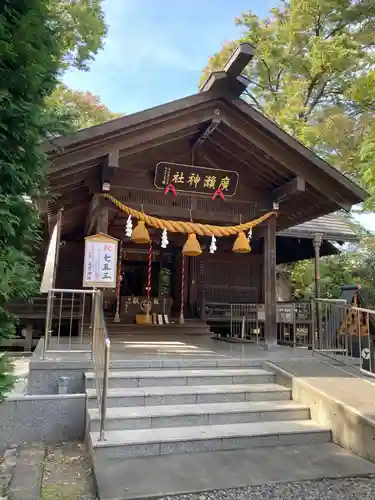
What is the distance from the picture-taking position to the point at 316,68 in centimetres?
1777

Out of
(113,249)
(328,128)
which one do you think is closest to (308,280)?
(328,128)

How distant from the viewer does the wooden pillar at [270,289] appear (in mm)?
8430

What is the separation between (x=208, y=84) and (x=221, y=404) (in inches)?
224

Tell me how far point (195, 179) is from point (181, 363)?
394 cm

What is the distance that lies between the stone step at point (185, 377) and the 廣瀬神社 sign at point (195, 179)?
3921 mm

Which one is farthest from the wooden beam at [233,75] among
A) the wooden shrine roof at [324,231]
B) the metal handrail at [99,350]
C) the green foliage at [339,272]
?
the green foliage at [339,272]

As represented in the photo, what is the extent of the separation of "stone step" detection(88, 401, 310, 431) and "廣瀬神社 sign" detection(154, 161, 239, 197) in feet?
15.1

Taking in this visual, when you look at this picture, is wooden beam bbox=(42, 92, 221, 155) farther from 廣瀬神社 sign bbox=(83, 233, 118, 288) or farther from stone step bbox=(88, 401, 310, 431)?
stone step bbox=(88, 401, 310, 431)

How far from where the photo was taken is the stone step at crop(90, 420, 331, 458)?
13.7 ft

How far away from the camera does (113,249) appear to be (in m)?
6.66

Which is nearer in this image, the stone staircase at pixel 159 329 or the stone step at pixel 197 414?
the stone step at pixel 197 414

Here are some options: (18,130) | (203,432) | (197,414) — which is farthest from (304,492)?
(18,130)

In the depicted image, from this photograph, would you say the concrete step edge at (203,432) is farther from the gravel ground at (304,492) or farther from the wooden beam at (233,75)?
the wooden beam at (233,75)

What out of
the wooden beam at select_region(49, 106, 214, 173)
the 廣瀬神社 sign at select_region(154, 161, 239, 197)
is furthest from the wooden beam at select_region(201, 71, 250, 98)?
the 廣瀬神社 sign at select_region(154, 161, 239, 197)
